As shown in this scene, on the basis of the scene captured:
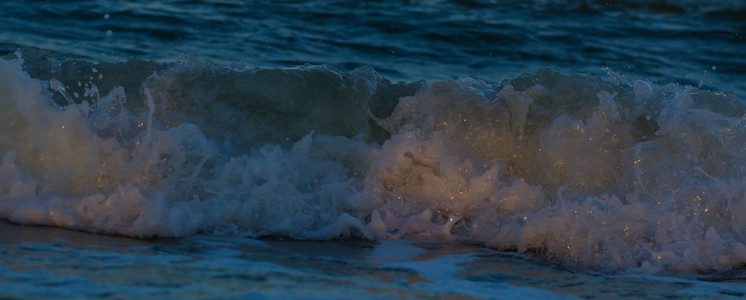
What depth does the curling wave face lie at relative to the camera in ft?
12.9

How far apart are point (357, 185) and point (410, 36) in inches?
170

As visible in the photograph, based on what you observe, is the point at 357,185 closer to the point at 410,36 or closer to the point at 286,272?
the point at 286,272

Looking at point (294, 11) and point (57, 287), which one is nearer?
point (57, 287)

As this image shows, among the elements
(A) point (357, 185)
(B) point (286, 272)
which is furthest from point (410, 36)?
(B) point (286, 272)

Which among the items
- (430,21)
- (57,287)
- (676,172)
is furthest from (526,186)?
(430,21)

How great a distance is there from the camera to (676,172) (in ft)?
14.8

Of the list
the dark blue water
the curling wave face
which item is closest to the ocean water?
the curling wave face

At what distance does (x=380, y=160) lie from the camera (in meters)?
4.57

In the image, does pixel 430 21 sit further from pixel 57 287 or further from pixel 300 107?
pixel 57 287

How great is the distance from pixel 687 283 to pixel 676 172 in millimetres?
1059

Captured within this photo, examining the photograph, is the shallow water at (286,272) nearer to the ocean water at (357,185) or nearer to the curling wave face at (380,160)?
the ocean water at (357,185)

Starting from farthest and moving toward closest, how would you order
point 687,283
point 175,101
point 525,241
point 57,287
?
point 175,101
point 525,241
point 687,283
point 57,287

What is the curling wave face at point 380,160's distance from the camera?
3.93 m

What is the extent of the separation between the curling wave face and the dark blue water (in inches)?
78.1
